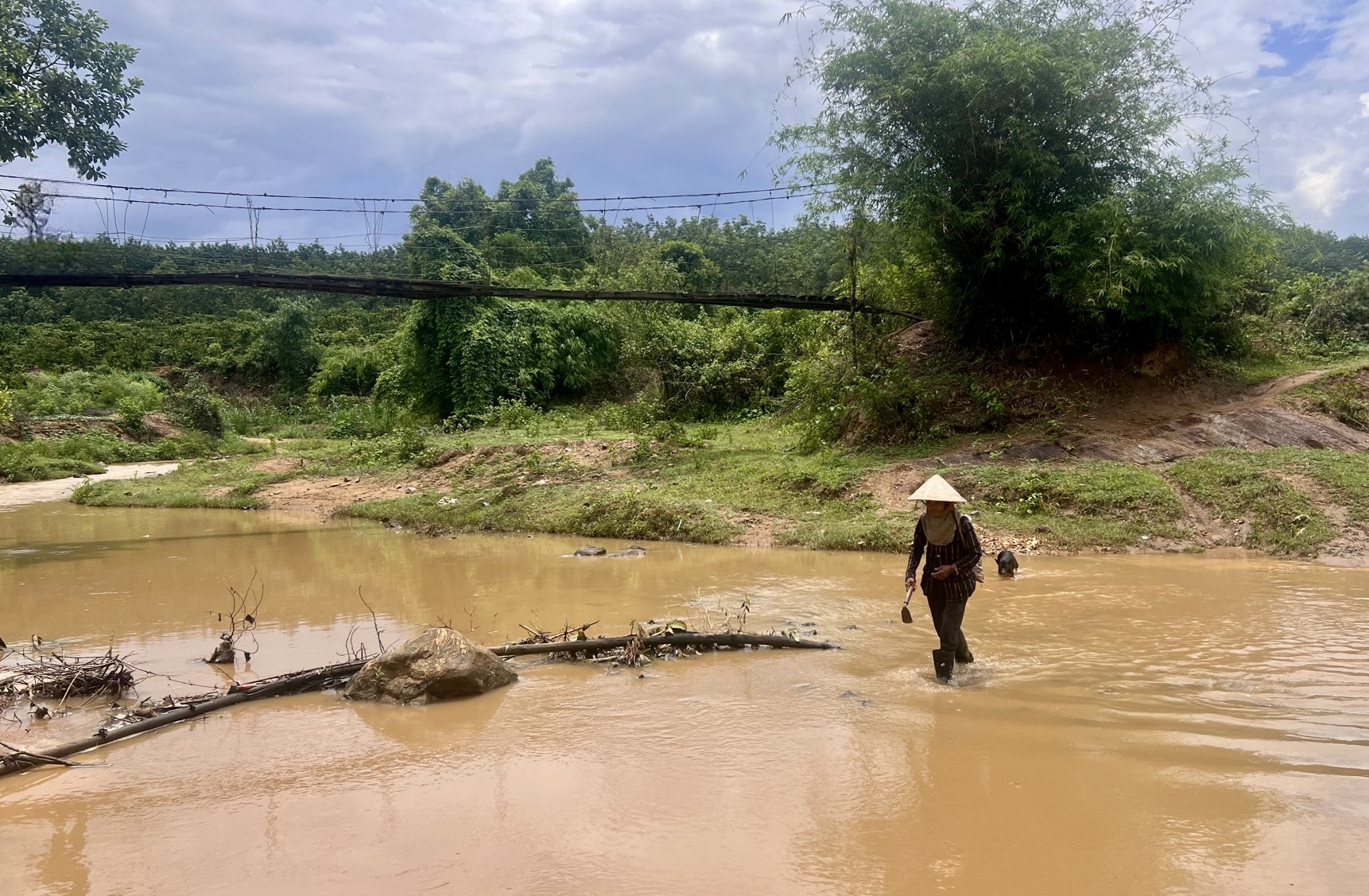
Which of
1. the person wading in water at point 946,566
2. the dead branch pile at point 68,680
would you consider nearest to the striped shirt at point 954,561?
the person wading in water at point 946,566

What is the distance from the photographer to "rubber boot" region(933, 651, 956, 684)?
6031 millimetres

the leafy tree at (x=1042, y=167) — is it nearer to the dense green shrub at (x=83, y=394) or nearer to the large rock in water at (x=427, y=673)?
the large rock in water at (x=427, y=673)

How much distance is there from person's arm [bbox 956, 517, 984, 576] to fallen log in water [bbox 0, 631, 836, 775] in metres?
1.48

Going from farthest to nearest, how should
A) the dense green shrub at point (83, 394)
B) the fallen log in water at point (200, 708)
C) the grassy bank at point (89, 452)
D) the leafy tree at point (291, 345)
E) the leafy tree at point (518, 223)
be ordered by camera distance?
the leafy tree at point (291, 345) → the leafy tree at point (518, 223) → the dense green shrub at point (83, 394) → the grassy bank at point (89, 452) → the fallen log in water at point (200, 708)

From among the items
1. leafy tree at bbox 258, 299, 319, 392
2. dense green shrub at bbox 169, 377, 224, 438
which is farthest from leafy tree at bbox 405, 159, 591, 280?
dense green shrub at bbox 169, 377, 224, 438

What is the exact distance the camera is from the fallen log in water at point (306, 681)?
5.05m

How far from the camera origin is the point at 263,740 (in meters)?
5.39

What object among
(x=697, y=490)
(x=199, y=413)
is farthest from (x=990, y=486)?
(x=199, y=413)

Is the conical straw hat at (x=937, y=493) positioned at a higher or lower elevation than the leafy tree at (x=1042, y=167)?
lower

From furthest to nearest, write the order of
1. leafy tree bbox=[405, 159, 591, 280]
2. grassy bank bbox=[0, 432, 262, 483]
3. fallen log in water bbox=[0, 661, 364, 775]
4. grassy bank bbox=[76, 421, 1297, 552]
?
leafy tree bbox=[405, 159, 591, 280] → grassy bank bbox=[0, 432, 262, 483] → grassy bank bbox=[76, 421, 1297, 552] → fallen log in water bbox=[0, 661, 364, 775]

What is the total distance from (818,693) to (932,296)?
12.9 meters

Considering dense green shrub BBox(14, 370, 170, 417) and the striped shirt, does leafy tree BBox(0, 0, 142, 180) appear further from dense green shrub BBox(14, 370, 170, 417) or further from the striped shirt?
dense green shrub BBox(14, 370, 170, 417)

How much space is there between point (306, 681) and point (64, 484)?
22134 mm

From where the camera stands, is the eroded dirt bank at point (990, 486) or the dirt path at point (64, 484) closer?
the eroded dirt bank at point (990, 486)
